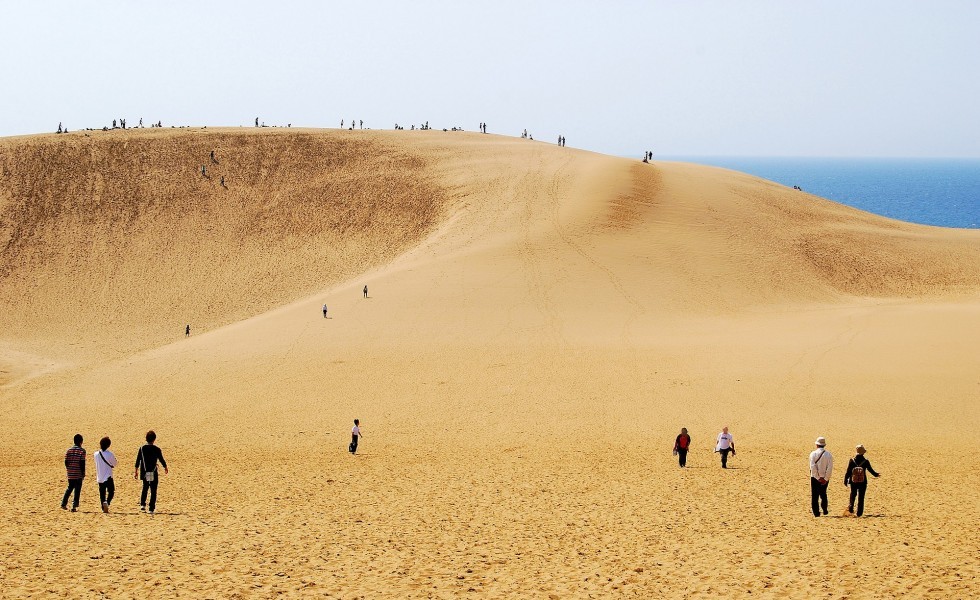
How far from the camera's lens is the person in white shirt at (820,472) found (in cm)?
1409

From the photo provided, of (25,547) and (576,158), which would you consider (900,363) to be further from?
(576,158)

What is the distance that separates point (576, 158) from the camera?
6556 cm

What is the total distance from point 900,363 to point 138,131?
66.6m

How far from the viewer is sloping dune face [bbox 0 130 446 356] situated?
49906 millimetres

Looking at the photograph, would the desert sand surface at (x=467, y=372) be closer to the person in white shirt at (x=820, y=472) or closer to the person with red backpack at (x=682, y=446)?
the person in white shirt at (x=820, y=472)

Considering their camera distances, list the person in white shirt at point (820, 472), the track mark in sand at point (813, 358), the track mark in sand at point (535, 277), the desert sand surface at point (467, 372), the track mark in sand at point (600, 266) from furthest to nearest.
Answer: the track mark in sand at point (535, 277) → the track mark in sand at point (600, 266) → the track mark in sand at point (813, 358) → the person in white shirt at point (820, 472) → the desert sand surface at point (467, 372)

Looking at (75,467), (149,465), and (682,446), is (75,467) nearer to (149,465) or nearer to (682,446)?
(149,465)

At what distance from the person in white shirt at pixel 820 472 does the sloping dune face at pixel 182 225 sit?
37496 millimetres

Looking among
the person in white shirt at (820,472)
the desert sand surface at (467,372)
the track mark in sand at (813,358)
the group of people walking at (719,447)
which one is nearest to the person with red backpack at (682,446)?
the group of people walking at (719,447)

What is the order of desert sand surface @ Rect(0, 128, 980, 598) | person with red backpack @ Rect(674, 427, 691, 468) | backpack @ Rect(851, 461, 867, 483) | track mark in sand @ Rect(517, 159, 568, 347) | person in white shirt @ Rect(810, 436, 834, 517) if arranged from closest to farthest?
1. desert sand surface @ Rect(0, 128, 980, 598)
2. person in white shirt @ Rect(810, 436, 834, 517)
3. backpack @ Rect(851, 461, 867, 483)
4. person with red backpack @ Rect(674, 427, 691, 468)
5. track mark in sand @ Rect(517, 159, 568, 347)

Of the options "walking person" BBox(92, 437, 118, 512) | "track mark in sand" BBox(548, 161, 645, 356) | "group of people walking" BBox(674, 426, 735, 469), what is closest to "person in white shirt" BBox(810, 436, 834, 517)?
"group of people walking" BBox(674, 426, 735, 469)

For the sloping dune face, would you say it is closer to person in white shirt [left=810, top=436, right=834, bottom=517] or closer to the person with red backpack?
the person with red backpack

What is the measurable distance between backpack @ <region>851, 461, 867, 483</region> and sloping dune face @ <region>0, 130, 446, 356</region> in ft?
125

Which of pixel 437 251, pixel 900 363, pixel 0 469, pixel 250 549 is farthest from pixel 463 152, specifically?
pixel 250 549
